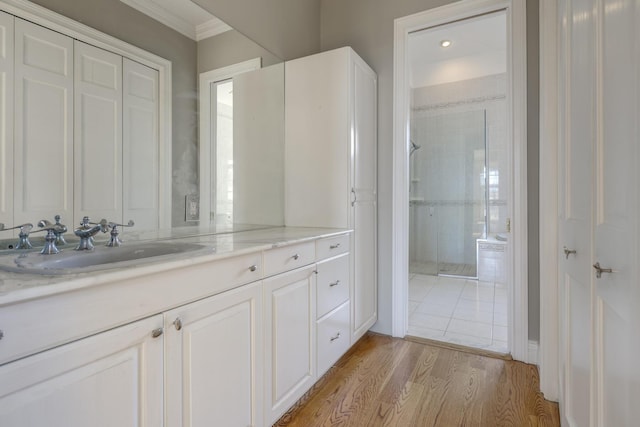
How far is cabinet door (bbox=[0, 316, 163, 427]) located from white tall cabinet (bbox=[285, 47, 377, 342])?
1380mm

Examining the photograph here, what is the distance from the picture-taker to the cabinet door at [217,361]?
968mm

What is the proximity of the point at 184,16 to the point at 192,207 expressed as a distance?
3.18 feet

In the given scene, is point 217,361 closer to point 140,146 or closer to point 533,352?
point 140,146

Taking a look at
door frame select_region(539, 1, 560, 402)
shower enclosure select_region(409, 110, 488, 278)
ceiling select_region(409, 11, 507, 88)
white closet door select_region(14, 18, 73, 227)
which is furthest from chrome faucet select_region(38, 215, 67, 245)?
shower enclosure select_region(409, 110, 488, 278)

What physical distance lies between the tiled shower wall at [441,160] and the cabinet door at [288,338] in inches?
133

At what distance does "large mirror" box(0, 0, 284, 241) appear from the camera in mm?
1438

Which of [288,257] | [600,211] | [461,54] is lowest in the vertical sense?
[288,257]

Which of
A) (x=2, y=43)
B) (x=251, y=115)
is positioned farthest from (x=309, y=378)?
(x=2, y=43)

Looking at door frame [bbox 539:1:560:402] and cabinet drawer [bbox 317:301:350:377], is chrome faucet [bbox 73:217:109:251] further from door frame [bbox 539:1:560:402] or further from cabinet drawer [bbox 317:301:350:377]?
door frame [bbox 539:1:560:402]

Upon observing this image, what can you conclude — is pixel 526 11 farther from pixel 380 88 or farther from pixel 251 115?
pixel 251 115

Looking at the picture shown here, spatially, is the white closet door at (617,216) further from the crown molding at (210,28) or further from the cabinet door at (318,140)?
the crown molding at (210,28)

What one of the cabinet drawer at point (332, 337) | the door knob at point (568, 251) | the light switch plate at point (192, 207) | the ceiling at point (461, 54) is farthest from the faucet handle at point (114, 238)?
the ceiling at point (461, 54)

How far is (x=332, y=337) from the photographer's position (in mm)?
1845

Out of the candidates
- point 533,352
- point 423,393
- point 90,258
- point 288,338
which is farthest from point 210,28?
point 533,352
